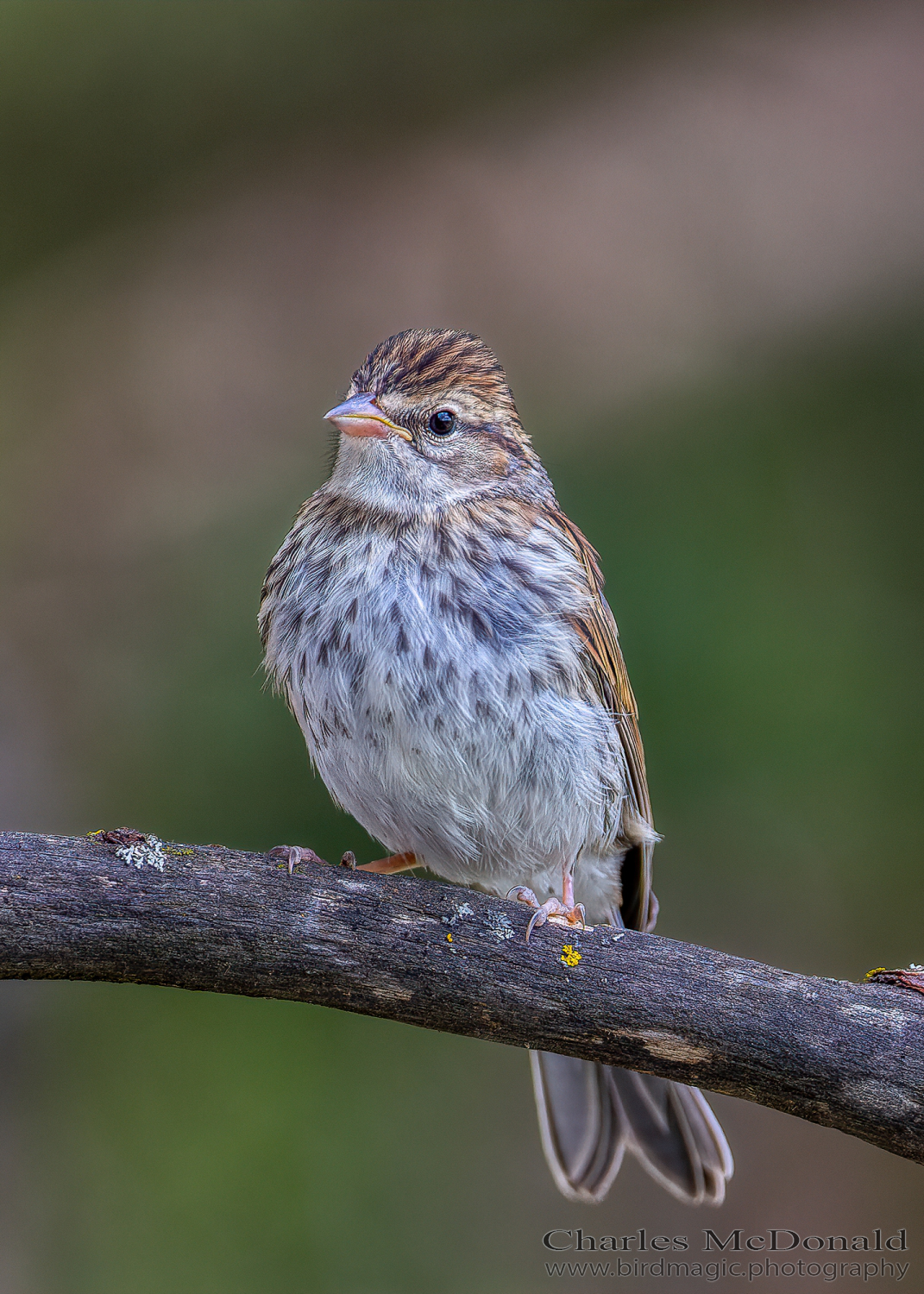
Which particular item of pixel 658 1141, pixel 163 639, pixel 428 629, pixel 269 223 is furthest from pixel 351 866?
pixel 269 223

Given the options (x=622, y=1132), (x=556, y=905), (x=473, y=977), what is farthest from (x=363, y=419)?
(x=622, y=1132)

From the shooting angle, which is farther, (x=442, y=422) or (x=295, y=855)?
(x=442, y=422)

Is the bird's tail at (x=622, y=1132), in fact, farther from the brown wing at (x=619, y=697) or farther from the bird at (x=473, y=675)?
the brown wing at (x=619, y=697)

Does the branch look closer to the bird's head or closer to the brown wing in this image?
the brown wing

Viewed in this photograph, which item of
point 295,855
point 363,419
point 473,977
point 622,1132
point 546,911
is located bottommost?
point 622,1132

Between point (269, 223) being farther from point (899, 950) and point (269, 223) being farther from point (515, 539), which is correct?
point (899, 950)

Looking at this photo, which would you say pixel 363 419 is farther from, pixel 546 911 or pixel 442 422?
pixel 546 911
